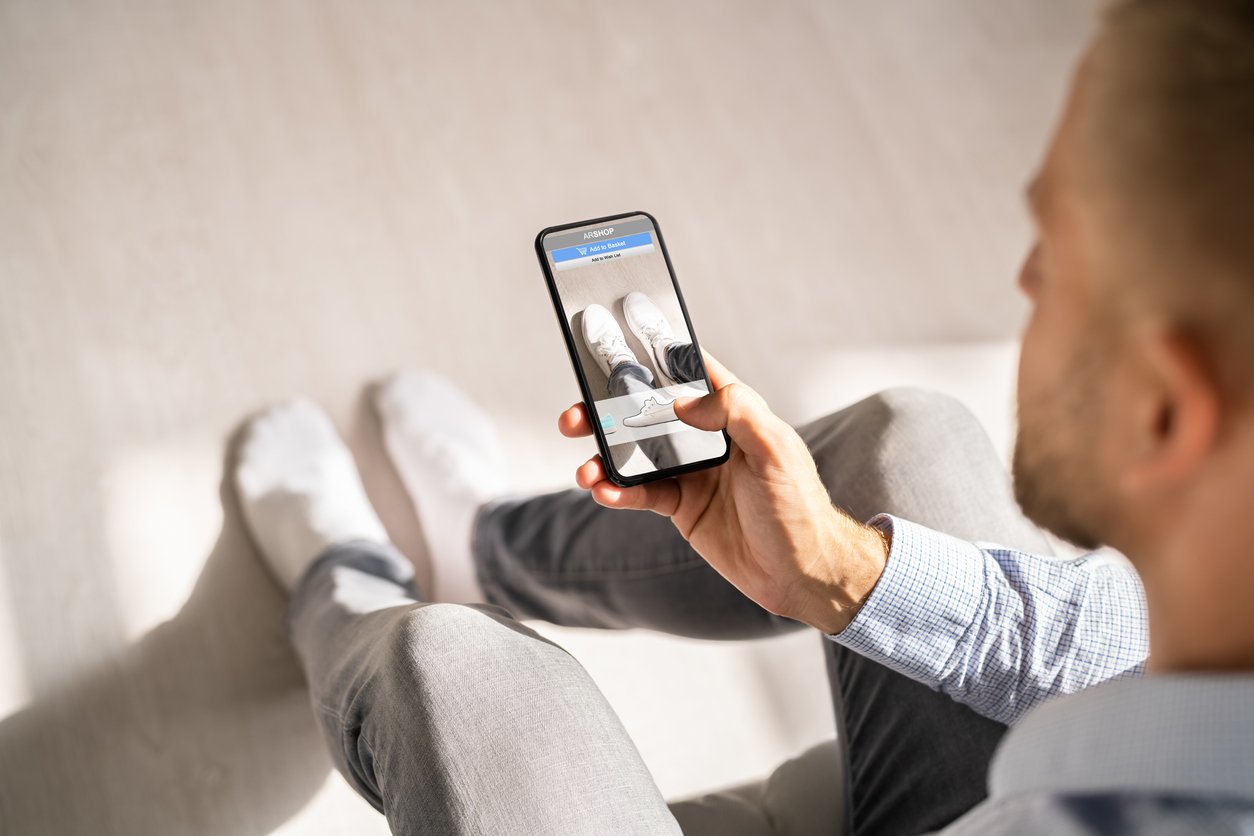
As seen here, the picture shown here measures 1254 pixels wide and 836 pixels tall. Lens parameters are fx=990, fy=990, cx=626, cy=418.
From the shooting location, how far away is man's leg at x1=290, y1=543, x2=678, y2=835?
65 centimetres

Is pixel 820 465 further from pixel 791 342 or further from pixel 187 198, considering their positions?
pixel 187 198

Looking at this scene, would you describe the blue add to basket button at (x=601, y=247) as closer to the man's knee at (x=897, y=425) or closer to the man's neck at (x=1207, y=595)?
the man's knee at (x=897, y=425)

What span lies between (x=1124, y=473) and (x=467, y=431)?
85cm

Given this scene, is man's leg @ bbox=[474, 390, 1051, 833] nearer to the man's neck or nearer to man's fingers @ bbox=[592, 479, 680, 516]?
man's fingers @ bbox=[592, 479, 680, 516]

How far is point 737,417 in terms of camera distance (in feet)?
2.43

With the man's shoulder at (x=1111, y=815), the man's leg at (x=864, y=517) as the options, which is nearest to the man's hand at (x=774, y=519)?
the man's leg at (x=864, y=517)

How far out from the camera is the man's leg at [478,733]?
0.65 metres

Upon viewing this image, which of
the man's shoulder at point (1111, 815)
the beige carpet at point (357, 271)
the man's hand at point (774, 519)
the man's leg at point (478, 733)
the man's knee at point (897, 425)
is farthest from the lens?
the beige carpet at point (357, 271)

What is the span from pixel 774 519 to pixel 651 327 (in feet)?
0.65

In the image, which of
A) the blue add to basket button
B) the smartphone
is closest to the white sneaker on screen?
the smartphone

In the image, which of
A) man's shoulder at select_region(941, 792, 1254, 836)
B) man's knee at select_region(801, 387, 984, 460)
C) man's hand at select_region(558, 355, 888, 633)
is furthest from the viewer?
man's knee at select_region(801, 387, 984, 460)

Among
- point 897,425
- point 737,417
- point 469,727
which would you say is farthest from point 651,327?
point 469,727

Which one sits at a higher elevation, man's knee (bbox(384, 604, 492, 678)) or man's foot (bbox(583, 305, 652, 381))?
man's foot (bbox(583, 305, 652, 381))

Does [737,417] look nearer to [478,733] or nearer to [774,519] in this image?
[774,519]
